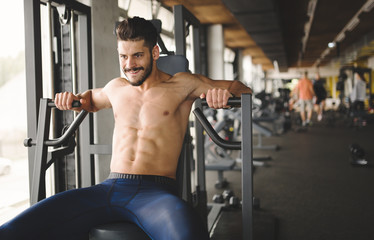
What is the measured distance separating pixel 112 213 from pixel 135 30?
697 millimetres

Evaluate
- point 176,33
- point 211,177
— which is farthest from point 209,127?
point 211,177

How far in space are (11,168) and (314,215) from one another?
6.71 ft

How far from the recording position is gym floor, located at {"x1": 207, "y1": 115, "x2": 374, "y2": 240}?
2.09 meters

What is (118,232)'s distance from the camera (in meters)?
1.08

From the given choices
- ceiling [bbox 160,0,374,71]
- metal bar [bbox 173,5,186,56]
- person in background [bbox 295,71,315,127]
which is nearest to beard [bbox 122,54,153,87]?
metal bar [bbox 173,5,186,56]

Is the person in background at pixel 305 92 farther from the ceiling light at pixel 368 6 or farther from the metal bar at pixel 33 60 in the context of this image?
the metal bar at pixel 33 60

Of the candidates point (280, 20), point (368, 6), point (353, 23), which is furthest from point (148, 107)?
point (353, 23)

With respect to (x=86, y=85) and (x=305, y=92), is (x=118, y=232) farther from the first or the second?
(x=305, y=92)

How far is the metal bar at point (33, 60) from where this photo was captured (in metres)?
1.48

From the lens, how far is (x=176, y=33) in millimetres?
1943

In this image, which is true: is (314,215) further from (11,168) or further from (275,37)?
(275,37)

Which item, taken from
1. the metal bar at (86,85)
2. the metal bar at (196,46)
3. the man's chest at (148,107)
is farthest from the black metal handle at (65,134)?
the metal bar at (196,46)

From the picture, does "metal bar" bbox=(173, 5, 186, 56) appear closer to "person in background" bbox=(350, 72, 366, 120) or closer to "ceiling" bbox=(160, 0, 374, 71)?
"ceiling" bbox=(160, 0, 374, 71)

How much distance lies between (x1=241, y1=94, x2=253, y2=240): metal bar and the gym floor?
34.1 inches
